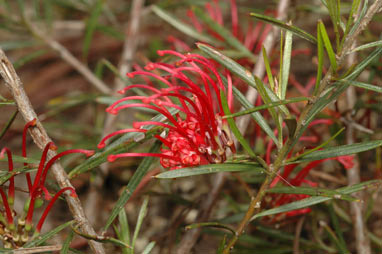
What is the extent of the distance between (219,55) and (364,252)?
0.65 metres

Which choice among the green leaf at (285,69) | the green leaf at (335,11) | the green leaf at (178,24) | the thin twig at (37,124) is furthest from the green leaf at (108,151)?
the green leaf at (178,24)

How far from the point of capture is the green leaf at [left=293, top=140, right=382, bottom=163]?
614 millimetres

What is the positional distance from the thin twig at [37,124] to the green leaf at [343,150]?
38cm

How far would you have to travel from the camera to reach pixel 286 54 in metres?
0.65

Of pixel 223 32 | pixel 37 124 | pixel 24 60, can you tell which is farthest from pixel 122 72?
pixel 37 124

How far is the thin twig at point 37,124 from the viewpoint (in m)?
0.69

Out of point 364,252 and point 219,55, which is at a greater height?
point 219,55

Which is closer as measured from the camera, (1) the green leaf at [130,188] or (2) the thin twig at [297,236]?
(1) the green leaf at [130,188]

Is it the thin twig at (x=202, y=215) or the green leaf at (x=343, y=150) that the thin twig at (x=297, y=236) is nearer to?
the thin twig at (x=202, y=215)

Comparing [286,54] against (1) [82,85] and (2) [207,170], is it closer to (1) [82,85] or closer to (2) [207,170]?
(2) [207,170]

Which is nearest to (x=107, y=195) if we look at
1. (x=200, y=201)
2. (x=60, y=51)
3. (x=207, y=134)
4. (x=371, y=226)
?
(x=60, y=51)

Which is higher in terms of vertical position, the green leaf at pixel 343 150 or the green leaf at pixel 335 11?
the green leaf at pixel 335 11

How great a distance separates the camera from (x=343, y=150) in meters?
0.63

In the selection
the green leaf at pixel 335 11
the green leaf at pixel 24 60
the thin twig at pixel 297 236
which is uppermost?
the green leaf at pixel 335 11
